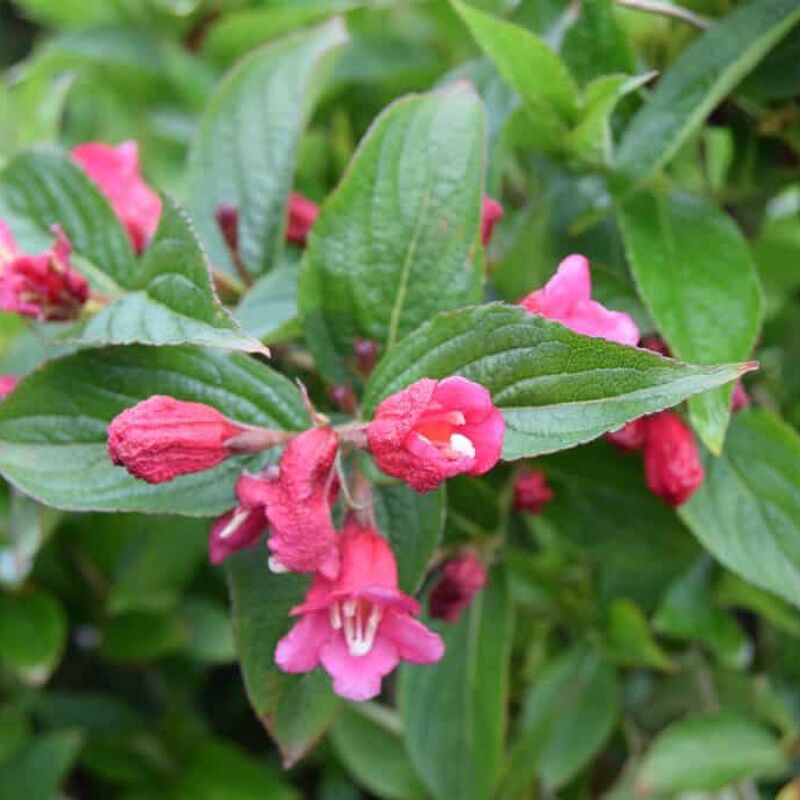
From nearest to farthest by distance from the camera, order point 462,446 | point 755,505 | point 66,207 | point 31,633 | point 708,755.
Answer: point 462,446 < point 755,505 < point 66,207 < point 708,755 < point 31,633

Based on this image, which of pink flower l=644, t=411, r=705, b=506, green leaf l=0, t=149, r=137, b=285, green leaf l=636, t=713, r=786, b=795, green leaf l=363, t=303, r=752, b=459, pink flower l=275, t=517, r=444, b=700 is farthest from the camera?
green leaf l=636, t=713, r=786, b=795

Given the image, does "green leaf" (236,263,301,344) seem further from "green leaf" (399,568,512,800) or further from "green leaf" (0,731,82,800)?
"green leaf" (0,731,82,800)

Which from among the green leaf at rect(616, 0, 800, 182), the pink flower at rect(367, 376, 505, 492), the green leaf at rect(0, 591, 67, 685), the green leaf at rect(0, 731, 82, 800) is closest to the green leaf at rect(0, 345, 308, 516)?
the pink flower at rect(367, 376, 505, 492)

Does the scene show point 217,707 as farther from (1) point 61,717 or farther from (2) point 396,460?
(2) point 396,460

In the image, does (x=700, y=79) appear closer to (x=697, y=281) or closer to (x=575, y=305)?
(x=697, y=281)

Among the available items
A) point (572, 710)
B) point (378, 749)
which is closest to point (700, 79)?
point (572, 710)

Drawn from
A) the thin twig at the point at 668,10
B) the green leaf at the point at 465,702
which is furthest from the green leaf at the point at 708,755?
the thin twig at the point at 668,10

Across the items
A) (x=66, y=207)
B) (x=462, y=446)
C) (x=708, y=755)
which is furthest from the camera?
(x=708, y=755)
